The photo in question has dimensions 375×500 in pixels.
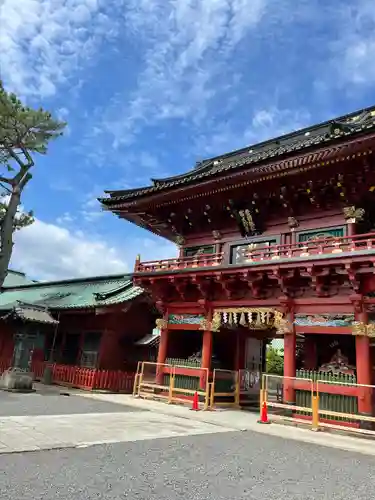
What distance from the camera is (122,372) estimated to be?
18.9 m

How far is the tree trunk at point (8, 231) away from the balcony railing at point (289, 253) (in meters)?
10.3

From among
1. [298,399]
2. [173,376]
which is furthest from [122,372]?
[298,399]

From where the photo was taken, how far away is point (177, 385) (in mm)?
16422

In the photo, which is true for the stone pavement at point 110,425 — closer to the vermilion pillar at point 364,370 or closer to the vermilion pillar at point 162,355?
the vermilion pillar at point 364,370

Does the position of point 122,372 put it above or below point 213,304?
below

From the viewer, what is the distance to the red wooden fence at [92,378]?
1803 cm

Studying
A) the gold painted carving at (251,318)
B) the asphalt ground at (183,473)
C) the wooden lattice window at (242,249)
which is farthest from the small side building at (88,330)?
the asphalt ground at (183,473)

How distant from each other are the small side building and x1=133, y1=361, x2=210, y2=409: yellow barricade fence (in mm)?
3225

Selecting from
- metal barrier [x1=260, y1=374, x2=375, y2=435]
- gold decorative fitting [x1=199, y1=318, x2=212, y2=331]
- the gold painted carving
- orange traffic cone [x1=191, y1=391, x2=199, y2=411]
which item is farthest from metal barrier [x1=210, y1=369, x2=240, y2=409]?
metal barrier [x1=260, y1=374, x2=375, y2=435]

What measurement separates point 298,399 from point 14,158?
2181cm

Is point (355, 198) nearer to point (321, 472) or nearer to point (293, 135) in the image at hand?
point (293, 135)

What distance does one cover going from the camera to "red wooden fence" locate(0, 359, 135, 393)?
1803 centimetres

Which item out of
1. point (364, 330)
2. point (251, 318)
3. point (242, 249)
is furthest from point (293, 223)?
point (364, 330)

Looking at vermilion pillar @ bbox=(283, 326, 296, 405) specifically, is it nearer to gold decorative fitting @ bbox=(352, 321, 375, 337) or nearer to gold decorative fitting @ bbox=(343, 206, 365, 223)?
gold decorative fitting @ bbox=(352, 321, 375, 337)
